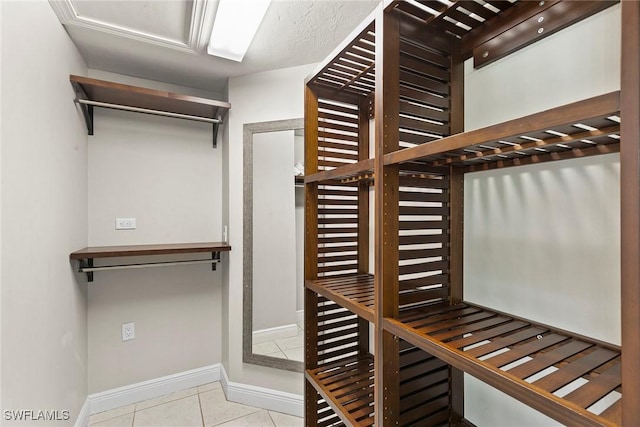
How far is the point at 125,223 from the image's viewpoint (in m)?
2.27

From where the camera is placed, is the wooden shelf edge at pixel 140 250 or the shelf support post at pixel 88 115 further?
the shelf support post at pixel 88 115

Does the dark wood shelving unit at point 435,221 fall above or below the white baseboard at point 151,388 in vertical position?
above

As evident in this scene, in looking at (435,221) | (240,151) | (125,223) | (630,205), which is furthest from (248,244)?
(630,205)

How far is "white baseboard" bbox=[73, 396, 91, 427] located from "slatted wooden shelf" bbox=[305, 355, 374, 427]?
1.54 meters

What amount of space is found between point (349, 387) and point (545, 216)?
969mm

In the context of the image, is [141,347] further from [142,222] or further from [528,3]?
[528,3]

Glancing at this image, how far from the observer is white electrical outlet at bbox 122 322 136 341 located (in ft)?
7.47

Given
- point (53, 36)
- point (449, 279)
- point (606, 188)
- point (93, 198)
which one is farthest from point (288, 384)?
point (53, 36)

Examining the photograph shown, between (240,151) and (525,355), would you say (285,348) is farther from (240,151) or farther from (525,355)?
(525,355)

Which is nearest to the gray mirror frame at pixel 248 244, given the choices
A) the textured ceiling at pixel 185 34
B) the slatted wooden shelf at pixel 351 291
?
the textured ceiling at pixel 185 34

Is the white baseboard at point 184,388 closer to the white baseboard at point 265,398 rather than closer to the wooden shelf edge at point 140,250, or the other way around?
the white baseboard at point 265,398

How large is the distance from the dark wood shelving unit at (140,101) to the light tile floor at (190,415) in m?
1.92

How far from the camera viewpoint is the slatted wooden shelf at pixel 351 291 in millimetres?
1074

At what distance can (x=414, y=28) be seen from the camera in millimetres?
1023
